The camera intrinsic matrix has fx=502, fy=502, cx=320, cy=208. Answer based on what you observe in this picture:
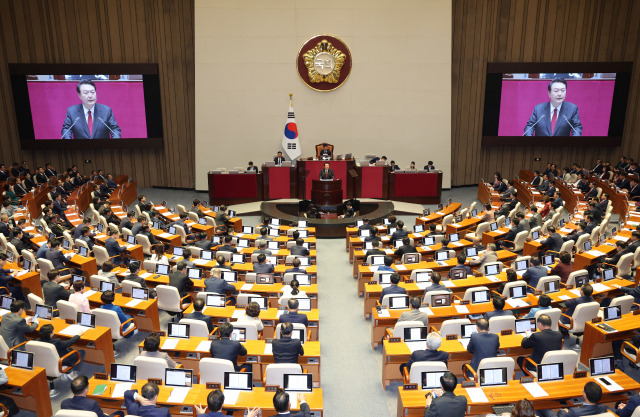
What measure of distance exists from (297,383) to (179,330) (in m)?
2.37

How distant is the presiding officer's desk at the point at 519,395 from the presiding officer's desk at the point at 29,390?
4822 millimetres

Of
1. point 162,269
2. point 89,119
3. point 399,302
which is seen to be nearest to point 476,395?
point 399,302

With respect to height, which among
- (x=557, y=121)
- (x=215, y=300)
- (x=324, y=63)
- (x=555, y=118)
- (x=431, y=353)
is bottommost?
(x=215, y=300)

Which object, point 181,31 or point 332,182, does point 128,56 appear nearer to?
point 181,31

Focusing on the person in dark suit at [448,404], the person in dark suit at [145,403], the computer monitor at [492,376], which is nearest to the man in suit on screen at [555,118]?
the computer monitor at [492,376]

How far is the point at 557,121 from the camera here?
22297 mm

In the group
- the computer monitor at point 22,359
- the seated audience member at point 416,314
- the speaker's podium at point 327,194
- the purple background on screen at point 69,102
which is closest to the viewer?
the computer monitor at point 22,359

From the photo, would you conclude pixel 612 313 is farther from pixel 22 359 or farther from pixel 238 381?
pixel 22 359

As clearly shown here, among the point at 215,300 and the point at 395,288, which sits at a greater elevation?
the point at 395,288

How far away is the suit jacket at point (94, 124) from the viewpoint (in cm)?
2172

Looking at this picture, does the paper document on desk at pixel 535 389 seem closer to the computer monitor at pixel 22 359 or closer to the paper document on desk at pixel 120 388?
the paper document on desk at pixel 120 388

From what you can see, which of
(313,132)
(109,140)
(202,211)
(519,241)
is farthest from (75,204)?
(519,241)

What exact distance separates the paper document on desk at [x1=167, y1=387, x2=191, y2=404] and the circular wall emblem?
17.2m

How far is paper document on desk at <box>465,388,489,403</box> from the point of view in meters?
6.17
